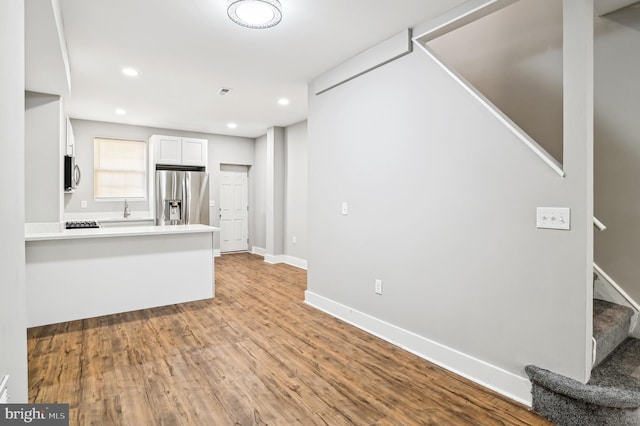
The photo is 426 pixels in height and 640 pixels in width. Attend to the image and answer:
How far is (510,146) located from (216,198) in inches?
249

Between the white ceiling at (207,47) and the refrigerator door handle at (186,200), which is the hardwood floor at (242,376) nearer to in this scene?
the white ceiling at (207,47)

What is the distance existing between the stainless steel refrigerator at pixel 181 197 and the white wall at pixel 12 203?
527 centimetres

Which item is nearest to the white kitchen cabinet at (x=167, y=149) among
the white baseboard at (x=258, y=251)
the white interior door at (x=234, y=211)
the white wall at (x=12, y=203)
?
the white interior door at (x=234, y=211)

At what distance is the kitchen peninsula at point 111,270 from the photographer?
126 inches

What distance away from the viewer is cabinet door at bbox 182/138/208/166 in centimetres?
654

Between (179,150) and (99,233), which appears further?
(179,150)

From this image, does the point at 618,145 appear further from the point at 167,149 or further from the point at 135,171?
the point at 135,171

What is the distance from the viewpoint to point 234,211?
7.79 meters

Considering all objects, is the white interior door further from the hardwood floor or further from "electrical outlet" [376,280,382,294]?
"electrical outlet" [376,280,382,294]

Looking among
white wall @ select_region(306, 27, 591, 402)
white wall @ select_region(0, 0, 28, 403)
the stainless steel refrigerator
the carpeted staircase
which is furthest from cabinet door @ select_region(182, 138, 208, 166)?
the carpeted staircase

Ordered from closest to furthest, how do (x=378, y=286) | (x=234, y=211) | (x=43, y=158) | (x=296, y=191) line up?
(x=378, y=286)
(x=43, y=158)
(x=296, y=191)
(x=234, y=211)

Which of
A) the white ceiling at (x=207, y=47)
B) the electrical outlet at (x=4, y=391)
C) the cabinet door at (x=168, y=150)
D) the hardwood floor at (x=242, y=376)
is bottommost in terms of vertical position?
the hardwood floor at (x=242, y=376)

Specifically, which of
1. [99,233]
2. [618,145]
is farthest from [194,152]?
[618,145]

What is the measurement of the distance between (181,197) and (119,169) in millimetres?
1288
